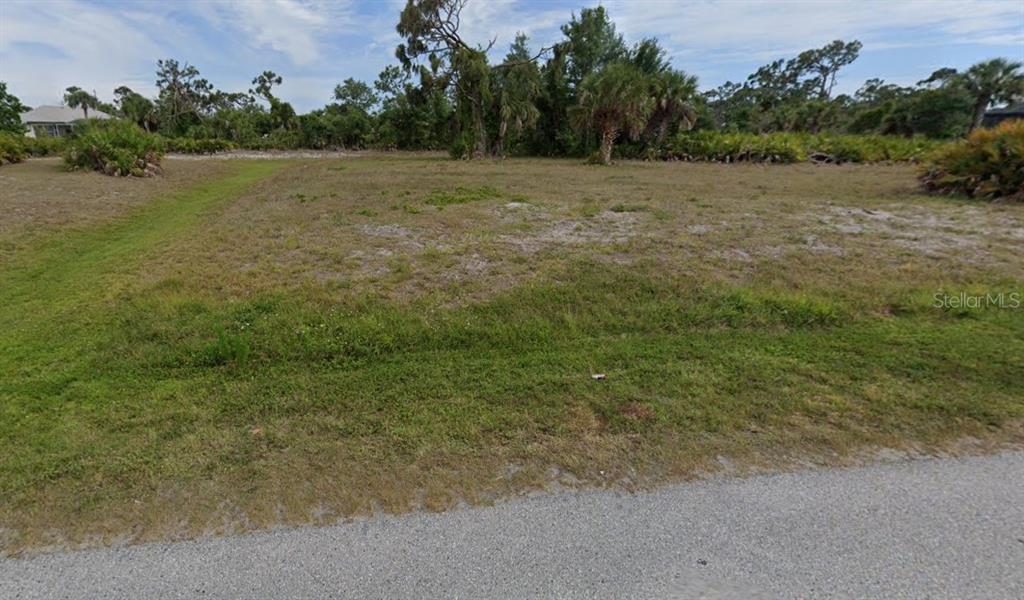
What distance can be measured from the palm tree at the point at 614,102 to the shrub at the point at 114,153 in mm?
18104

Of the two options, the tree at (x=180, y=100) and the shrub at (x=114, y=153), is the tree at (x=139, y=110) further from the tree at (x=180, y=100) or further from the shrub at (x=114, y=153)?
the shrub at (x=114, y=153)

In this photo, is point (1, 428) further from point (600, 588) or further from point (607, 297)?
point (607, 297)

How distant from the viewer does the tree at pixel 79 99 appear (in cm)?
4822

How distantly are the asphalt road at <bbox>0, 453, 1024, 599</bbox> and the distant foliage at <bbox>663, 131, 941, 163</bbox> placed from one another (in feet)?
85.7

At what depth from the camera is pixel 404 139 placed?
120 ft

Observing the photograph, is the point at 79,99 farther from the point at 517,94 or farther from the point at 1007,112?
the point at 1007,112

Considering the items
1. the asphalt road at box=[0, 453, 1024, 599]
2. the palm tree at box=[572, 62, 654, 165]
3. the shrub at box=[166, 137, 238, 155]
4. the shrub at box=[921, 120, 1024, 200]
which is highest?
the palm tree at box=[572, 62, 654, 165]

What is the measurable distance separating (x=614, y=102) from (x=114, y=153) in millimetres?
19685

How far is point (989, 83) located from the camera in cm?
2936

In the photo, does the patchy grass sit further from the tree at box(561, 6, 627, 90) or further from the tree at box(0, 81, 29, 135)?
the tree at box(0, 81, 29, 135)

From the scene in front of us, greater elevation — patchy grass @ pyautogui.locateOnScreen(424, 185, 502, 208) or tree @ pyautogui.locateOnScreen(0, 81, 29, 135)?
tree @ pyautogui.locateOnScreen(0, 81, 29, 135)

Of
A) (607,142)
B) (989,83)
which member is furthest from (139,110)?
(989,83)

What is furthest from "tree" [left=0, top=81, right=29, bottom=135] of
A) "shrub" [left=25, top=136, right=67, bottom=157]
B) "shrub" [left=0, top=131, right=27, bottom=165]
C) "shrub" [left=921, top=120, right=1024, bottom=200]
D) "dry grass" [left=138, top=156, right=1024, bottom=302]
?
"shrub" [left=921, top=120, right=1024, bottom=200]

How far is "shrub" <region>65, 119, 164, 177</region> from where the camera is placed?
627 inches
